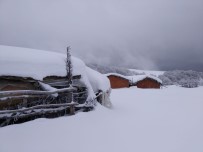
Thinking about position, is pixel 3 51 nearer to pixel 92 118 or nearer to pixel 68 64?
pixel 68 64

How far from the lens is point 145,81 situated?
44844 mm

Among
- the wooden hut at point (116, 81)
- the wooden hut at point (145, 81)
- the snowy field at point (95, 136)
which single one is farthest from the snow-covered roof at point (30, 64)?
the wooden hut at point (145, 81)

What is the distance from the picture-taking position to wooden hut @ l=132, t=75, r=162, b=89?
44.3 m

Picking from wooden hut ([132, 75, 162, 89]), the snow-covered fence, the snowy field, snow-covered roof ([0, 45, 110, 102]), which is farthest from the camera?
wooden hut ([132, 75, 162, 89])

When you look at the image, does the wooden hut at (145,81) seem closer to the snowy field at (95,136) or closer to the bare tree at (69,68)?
the snowy field at (95,136)

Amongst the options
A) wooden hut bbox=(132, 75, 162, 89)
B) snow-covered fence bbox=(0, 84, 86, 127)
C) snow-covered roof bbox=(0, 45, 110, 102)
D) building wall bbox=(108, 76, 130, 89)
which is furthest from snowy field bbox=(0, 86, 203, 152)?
wooden hut bbox=(132, 75, 162, 89)

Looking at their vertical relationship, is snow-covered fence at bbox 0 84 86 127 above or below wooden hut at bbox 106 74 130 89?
below

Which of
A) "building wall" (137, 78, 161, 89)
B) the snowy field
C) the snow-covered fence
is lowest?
the snowy field

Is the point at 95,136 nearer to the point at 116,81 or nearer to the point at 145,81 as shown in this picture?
the point at 116,81

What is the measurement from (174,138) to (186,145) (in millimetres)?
599

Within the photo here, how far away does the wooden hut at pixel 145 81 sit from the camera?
44297 mm

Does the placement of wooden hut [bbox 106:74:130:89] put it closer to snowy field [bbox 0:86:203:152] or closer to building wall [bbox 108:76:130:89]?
building wall [bbox 108:76:130:89]

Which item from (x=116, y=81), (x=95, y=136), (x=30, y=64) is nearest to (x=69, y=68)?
(x=30, y=64)

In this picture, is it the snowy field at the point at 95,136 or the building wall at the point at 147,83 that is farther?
the building wall at the point at 147,83
